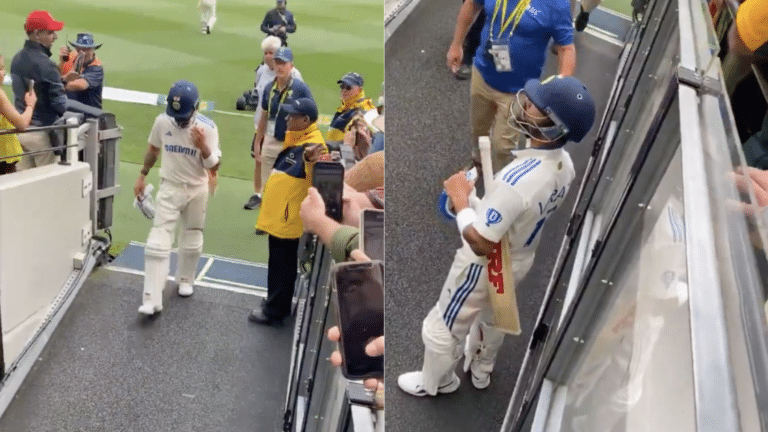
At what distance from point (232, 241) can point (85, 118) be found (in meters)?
0.28

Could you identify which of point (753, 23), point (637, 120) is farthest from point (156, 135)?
point (637, 120)

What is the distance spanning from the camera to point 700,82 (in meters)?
0.92

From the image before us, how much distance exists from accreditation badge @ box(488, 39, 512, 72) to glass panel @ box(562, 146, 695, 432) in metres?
0.28

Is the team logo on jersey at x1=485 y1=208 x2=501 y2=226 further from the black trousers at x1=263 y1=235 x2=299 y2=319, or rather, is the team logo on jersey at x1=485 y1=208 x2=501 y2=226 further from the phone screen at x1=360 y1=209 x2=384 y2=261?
the phone screen at x1=360 y1=209 x2=384 y2=261

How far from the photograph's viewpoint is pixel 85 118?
2.49ft

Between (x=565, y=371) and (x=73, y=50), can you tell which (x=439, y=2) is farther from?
(x=565, y=371)

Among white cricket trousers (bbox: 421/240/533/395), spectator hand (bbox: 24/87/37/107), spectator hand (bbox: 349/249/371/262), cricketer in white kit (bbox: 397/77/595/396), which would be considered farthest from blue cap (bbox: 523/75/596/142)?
spectator hand (bbox: 24/87/37/107)

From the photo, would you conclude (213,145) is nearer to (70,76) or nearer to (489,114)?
(70,76)

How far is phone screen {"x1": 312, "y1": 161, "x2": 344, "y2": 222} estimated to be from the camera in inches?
24.1

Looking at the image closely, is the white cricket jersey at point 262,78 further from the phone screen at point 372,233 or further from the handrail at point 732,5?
the handrail at point 732,5

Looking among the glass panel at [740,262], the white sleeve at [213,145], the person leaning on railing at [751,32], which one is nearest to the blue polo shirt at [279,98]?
the white sleeve at [213,145]

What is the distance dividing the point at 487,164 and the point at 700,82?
12.6 inches

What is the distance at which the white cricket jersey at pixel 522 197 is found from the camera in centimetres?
109

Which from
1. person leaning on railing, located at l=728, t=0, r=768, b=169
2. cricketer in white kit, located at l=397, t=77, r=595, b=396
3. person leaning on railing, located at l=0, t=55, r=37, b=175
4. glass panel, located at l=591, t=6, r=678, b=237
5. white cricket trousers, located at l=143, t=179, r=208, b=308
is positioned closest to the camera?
person leaning on railing, located at l=0, t=55, r=37, b=175
